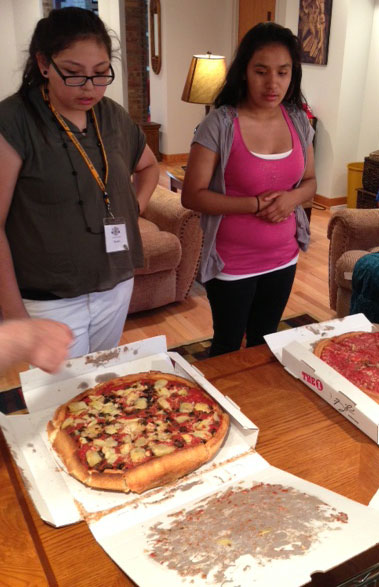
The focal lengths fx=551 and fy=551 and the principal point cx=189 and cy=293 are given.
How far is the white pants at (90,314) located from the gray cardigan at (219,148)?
0.27 meters

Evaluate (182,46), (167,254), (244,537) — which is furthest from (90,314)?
(182,46)

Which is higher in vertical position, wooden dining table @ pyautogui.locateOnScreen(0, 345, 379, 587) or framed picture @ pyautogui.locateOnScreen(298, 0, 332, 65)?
framed picture @ pyautogui.locateOnScreen(298, 0, 332, 65)

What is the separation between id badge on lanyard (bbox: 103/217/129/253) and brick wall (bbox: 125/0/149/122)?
7.11 m

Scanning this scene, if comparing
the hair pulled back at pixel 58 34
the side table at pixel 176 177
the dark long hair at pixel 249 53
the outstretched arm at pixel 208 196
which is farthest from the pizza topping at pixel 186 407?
the side table at pixel 176 177

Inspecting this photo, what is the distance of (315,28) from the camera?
4.93 metres

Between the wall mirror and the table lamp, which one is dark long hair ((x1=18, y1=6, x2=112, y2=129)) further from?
the wall mirror

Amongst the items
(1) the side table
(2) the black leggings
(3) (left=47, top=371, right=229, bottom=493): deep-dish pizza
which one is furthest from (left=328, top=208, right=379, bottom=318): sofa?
(3) (left=47, top=371, right=229, bottom=493): deep-dish pizza

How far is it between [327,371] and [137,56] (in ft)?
25.5

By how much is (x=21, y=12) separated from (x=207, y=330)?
6.39m

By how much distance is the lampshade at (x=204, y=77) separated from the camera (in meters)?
3.64

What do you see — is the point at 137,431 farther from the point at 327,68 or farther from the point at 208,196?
the point at 327,68

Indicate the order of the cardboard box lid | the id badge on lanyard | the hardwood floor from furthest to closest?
the hardwood floor → the id badge on lanyard → the cardboard box lid

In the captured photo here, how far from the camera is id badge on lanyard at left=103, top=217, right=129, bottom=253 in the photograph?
141 centimetres

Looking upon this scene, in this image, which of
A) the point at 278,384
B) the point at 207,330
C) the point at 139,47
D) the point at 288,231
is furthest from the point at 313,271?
the point at 139,47
